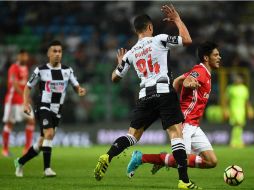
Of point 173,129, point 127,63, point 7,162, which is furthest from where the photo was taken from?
point 7,162

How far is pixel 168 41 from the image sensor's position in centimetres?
853

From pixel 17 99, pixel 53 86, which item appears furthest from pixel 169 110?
pixel 17 99

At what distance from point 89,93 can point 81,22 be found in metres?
4.91

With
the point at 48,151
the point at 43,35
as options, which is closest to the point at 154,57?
the point at 48,151

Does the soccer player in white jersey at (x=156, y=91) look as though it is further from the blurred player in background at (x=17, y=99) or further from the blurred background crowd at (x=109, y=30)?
the blurred background crowd at (x=109, y=30)

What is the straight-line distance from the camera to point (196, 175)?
36.1 feet

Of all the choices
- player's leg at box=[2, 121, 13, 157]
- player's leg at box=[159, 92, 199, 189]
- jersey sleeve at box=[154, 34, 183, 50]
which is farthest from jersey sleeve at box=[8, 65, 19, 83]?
player's leg at box=[159, 92, 199, 189]

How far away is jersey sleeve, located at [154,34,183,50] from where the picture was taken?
8.39 meters

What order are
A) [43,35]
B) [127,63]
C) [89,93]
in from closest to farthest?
[127,63], [89,93], [43,35]

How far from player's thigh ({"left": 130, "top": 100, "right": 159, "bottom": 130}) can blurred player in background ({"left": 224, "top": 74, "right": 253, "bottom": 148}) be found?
12674 mm

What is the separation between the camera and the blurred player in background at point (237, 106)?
21359 millimetres

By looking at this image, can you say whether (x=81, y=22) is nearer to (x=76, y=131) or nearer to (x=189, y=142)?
(x=76, y=131)

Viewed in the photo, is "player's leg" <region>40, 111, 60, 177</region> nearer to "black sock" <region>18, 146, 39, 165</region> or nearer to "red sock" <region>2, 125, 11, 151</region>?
"black sock" <region>18, 146, 39, 165</region>

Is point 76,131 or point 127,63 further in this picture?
point 76,131
